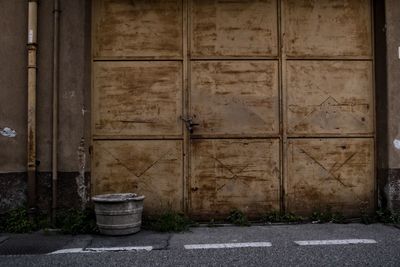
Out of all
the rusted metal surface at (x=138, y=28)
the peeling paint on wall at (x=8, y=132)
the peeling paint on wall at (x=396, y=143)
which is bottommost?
the peeling paint on wall at (x=396, y=143)

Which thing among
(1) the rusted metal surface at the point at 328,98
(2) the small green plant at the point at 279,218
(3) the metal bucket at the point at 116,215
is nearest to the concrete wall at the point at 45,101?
(3) the metal bucket at the point at 116,215

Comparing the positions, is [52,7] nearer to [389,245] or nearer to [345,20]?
[345,20]

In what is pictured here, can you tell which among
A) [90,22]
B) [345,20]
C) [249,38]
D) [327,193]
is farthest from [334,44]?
[90,22]

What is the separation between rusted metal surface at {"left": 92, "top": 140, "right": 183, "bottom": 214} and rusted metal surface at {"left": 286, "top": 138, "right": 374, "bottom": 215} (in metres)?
1.76

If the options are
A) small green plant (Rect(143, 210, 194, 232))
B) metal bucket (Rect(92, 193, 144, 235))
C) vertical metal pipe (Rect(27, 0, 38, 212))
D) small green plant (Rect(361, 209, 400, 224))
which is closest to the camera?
Answer: metal bucket (Rect(92, 193, 144, 235))

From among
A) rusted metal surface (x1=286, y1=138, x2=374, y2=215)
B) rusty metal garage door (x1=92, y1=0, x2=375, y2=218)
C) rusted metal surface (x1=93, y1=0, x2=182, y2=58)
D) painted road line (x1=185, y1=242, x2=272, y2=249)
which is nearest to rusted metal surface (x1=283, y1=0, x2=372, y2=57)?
rusty metal garage door (x1=92, y1=0, x2=375, y2=218)

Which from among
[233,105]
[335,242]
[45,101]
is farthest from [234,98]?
[45,101]

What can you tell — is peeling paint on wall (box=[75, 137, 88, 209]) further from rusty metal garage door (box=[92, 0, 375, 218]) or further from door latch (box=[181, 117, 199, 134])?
door latch (box=[181, 117, 199, 134])

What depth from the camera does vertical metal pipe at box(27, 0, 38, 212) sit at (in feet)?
22.8

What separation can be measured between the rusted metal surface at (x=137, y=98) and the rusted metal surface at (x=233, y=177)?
66 cm

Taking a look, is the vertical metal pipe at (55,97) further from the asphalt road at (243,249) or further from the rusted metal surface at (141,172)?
the asphalt road at (243,249)

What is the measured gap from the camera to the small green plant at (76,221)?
660 centimetres

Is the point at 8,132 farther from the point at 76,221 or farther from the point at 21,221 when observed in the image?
the point at 76,221

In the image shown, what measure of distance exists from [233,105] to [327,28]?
6.26ft
